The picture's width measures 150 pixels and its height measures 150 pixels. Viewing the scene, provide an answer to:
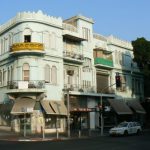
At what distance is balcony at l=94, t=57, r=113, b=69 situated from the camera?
53844 mm

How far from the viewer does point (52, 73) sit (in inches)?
1866

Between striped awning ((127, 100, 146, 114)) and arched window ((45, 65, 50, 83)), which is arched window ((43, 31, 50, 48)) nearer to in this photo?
arched window ((45, 65, 50, 83))

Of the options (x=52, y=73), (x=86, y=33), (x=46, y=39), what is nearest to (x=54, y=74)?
(x=52, y=73)

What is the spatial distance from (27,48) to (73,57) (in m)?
7.74

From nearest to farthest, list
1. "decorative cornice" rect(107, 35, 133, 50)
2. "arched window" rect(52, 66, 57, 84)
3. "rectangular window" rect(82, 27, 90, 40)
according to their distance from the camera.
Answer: "arched window" rect(52, 66, 57, 84) → "rectangular window" rect(82, 27, 90, 40) → "decorative cornice" rect(107, 35, 133, 50)

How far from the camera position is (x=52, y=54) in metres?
47.3

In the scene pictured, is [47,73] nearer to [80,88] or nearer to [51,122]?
[80,88]

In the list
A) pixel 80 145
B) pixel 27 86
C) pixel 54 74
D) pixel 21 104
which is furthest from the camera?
pixel 54 74

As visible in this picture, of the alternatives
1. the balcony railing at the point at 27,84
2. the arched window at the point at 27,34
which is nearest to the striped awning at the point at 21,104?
the balcony railing at the point at 27,84

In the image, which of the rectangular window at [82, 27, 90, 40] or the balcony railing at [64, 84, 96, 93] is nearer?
the balcony railing at [64, 84, 96, 93]

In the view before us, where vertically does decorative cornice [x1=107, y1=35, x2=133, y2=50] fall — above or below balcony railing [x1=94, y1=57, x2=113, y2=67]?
above

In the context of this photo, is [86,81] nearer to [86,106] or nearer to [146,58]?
[86,106]

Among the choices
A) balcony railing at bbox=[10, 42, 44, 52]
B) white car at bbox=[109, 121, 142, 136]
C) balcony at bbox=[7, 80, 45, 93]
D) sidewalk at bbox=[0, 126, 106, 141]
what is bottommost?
sidewalk at bbox=[0, 126, 106, 141]

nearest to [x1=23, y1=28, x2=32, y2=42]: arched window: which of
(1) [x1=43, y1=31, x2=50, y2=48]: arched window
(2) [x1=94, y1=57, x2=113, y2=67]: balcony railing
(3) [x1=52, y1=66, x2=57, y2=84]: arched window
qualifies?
(1) [x1=43, y1=31, x2=50, y2=48]: arched window
